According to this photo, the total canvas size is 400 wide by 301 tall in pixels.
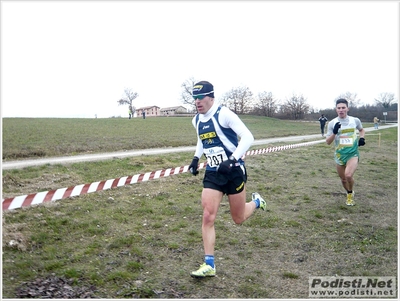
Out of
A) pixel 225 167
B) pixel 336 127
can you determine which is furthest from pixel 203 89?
pixel 336 127

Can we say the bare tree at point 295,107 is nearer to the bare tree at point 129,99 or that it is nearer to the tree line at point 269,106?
the tree line at point 269,106

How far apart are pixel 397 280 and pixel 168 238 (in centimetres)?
329

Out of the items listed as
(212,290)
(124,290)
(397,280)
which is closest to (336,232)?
(397,280)

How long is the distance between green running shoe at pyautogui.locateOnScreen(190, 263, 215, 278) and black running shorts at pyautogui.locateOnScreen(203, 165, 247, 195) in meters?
0.97

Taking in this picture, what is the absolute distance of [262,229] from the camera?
6586mm

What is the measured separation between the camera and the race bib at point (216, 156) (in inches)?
188

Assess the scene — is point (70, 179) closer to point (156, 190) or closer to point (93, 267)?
point (156, 190)

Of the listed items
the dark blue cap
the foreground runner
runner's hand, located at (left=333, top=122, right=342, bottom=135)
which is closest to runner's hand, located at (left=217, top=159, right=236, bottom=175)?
the foreground runner

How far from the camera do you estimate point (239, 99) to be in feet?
256

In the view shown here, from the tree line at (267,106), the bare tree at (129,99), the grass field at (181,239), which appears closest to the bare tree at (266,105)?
the tree line at (267,106)

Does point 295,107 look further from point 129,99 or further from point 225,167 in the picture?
point 225,167

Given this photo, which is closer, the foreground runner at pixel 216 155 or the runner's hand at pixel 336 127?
the foreground runner at pixel 216 155

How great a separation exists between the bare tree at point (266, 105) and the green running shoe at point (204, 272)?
255ft

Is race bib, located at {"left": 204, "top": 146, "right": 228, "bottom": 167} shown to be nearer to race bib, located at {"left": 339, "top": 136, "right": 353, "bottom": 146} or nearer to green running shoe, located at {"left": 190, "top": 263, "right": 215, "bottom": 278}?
green running shoe, located at {"left": 190, "top": 263, "right": 215, "bottom": 278}
